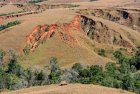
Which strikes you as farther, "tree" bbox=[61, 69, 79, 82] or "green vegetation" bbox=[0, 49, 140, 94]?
"tree" bbox=[61, 69, 79, 82]

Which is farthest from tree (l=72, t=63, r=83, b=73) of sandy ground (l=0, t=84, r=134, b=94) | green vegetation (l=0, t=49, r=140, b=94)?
A: sandy ground (l=0, t=84, r=134, b=94)

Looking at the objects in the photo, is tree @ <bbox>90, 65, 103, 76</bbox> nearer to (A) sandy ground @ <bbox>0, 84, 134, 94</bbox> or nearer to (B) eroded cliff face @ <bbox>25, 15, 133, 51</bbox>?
(B) eroded cliff face @ <bbox>25, 15, 133, 51</bbox>

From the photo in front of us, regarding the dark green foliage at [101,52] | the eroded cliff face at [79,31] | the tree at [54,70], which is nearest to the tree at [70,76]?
the tree at [54,70]

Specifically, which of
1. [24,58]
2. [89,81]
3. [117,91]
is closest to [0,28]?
[24,58]

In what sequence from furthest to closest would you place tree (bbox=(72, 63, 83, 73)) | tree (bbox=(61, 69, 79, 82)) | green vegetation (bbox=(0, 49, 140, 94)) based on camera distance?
tree (bbox=(72, 63, 83, 73)), tree (bbox=(61, 69, 79, 82)), green vegetation (bbox=(0, 49, 140, 94))

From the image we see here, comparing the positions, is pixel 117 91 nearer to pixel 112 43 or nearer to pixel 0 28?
pixel 112 43
